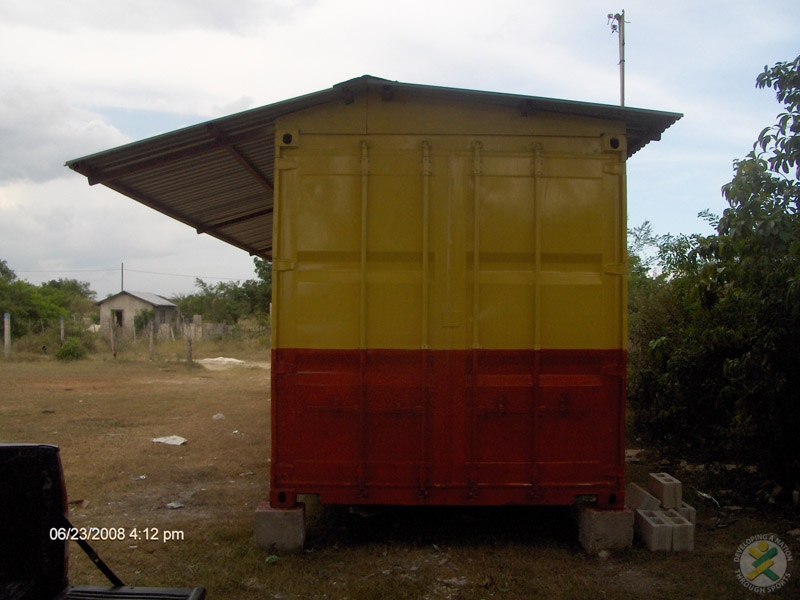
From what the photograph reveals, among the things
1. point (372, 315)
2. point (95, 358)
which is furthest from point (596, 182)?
point (95, 358)

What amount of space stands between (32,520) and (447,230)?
9.95 ft

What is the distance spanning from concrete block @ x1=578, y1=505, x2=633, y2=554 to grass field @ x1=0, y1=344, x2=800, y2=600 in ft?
0.27

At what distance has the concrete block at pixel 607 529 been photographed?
4754mm

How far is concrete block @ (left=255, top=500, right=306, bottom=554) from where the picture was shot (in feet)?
15.7

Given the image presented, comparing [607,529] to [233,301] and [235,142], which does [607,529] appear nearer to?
[235,142]

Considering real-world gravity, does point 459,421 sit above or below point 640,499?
above

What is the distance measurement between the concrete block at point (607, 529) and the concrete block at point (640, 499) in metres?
0.55

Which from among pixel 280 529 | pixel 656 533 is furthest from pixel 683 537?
pixel 280 529

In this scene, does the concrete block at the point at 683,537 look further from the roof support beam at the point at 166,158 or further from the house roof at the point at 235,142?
the roof support beam at the point at 166,158

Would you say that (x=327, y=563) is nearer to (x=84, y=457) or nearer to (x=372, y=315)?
(x=372, y=315)

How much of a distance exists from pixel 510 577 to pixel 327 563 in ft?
4.07

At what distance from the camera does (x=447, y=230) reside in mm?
4770

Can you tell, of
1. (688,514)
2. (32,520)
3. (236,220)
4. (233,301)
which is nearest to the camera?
(32,520)

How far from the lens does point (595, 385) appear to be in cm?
474
